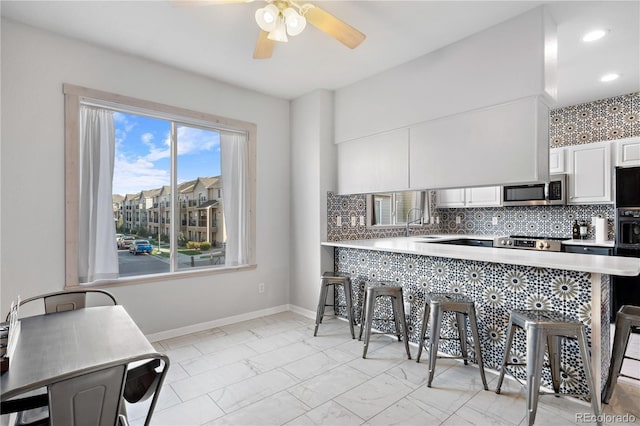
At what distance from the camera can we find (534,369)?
1922 millimetres

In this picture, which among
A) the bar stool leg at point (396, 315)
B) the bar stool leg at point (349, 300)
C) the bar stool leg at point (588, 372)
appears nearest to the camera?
the bar stool leg at point (588, 372)

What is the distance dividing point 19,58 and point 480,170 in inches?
148

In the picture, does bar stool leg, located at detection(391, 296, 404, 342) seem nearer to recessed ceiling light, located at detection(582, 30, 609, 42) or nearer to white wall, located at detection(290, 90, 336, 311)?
white wall, located at detection(290, 90, 336, 311)

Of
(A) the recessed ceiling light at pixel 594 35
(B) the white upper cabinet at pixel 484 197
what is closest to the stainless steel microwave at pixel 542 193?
(B) the white upper cabinet at pixel 484 197

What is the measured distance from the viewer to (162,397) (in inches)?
89.1

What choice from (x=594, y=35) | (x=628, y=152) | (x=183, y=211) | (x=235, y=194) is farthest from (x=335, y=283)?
(x=628, y=152)

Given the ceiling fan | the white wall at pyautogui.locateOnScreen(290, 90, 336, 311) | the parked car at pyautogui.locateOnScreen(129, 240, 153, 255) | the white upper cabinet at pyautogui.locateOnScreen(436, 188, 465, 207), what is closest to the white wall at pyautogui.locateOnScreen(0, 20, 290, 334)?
the parked car at pyautogui.locateOnScreen(129, 240, 153, 255)

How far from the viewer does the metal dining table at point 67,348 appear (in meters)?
1.18

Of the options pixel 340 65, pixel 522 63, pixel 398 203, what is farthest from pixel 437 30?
pixel 398 203

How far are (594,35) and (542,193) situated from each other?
2083 mm

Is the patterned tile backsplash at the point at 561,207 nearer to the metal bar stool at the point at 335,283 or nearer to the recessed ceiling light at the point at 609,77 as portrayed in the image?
the metal bar stool at the point at 335,283

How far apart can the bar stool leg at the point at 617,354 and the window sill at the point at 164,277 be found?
3.29m

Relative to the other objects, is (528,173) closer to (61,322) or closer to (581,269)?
(581,269)

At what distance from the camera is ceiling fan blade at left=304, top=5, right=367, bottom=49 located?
2.01 metres
